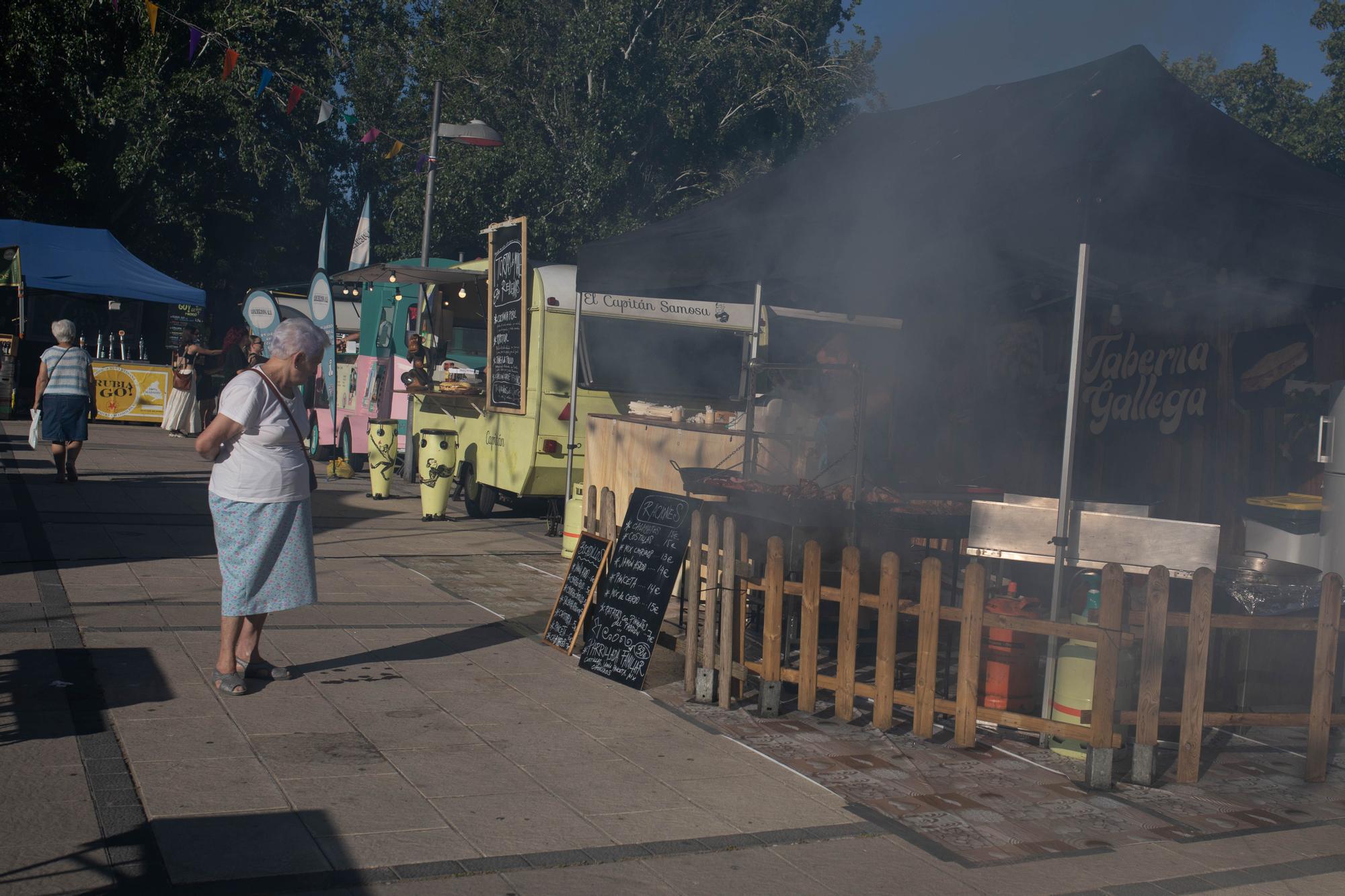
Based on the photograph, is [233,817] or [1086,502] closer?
[233,817]

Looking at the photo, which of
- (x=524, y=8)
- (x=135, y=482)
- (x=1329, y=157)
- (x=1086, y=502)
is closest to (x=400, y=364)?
(x=135, y=482)

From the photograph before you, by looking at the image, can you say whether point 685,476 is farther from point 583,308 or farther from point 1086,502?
point 583,308

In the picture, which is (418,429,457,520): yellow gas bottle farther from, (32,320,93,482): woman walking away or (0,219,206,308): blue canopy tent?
(0,219,206,308): blue canopy tent

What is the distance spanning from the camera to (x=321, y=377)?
1845 centimetres

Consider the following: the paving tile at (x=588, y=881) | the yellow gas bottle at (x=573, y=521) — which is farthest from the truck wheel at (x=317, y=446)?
the paving tile at (x=588, y=881)

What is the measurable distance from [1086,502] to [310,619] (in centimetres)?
477

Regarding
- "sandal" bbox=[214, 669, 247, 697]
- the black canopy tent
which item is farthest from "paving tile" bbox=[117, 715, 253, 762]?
the black canopy tent

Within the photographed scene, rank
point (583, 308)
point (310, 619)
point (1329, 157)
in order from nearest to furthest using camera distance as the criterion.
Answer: point (310, 619) → point (583, 308) → point (1329, 157)

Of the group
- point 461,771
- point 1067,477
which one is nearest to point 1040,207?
point 1067,477

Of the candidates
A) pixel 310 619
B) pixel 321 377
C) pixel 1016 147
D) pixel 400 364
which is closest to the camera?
pixel 1016 147

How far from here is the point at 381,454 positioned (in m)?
13.4

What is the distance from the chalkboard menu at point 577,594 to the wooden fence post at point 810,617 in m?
1.44

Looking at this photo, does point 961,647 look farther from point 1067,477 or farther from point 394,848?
point 394,848

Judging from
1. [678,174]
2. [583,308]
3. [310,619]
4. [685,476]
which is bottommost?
[310,619]
